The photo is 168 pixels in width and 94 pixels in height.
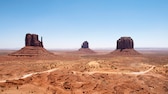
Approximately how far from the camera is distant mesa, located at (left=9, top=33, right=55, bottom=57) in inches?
3412

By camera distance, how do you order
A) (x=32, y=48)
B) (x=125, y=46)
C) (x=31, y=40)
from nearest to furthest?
(x=32, y=48) < (x=31, y=40) < (x=125, y=46)

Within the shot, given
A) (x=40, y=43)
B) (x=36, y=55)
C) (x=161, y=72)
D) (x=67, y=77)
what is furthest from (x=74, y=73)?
(x=40, y=43)

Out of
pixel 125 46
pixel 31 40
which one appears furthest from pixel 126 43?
pixel 31 40

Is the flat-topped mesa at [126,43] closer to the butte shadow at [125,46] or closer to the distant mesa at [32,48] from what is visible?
the butte shadow at [125,46]

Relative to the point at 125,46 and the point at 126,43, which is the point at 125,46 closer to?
the point at 125,46

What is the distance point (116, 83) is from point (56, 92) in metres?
11.4

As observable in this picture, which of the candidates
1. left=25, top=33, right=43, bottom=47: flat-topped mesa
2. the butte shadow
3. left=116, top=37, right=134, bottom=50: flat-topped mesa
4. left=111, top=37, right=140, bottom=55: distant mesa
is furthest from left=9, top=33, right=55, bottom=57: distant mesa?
left=116, top=37, right=134, bottom=50: flat-topped mesa

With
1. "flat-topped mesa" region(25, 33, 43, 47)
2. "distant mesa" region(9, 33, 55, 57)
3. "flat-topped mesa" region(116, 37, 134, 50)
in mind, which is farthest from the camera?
"flat-topped mesa" region(116, 37, 134, 50)

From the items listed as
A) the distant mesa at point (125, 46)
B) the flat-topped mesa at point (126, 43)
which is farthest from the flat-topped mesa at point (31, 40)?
the flat-topped mesa at point (126, 43)

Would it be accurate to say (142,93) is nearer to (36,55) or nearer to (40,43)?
(36,55)

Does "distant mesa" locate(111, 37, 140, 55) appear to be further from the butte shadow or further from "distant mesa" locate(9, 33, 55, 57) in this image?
"distant mesa" locate(9, 33, 55, 57)

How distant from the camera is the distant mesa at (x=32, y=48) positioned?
284ft

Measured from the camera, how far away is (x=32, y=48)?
3538 inches

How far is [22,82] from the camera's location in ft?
115
